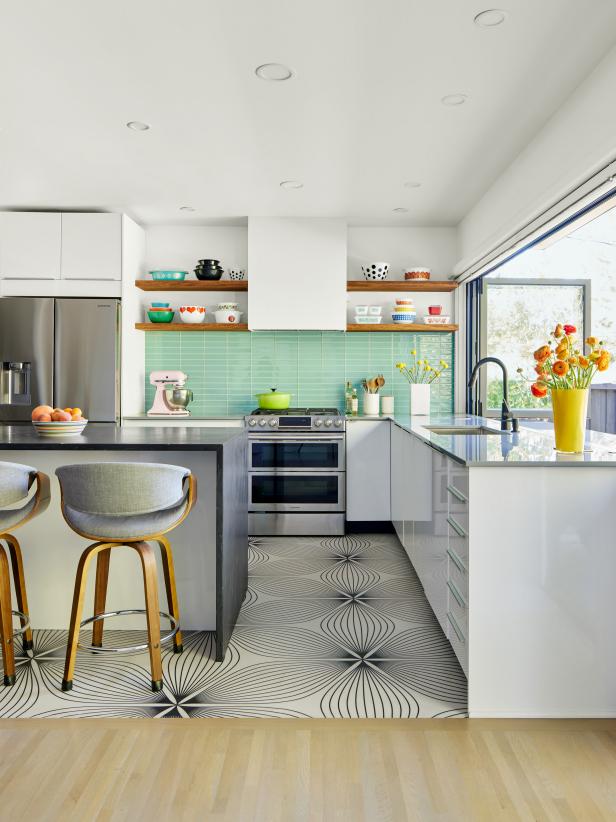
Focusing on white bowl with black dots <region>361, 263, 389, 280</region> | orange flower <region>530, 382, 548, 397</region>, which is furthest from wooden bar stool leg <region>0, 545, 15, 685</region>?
white bowl with black dots <region>361, 263, 389, 280</region>

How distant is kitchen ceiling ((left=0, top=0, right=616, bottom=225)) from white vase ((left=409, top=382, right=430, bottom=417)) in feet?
4.85

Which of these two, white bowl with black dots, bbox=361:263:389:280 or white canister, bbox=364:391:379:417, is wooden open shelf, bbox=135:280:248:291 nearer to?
white bowl with black dots, bbox=361:263:389:280

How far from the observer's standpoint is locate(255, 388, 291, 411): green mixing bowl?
5105mm

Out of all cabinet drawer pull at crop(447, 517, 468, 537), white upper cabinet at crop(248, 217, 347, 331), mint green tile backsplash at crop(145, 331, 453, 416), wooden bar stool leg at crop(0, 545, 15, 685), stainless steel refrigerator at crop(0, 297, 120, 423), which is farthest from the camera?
mint green tile backsplash at crop(145, 331, 453, 416)

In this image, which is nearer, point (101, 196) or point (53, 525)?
point (53, 525)

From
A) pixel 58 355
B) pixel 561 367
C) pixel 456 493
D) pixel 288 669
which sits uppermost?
pixel 58 355

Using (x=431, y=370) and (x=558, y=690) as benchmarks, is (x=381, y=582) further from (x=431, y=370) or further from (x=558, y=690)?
(x=431, y=370)

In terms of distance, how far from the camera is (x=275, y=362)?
543 cm

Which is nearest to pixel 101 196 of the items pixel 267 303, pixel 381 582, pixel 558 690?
pixel 267 303

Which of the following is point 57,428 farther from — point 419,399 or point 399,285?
point 399,285

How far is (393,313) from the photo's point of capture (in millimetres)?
5324

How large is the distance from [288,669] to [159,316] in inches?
135

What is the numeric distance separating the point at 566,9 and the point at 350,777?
2607mm

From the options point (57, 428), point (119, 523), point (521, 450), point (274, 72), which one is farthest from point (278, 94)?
point (119, 523)
